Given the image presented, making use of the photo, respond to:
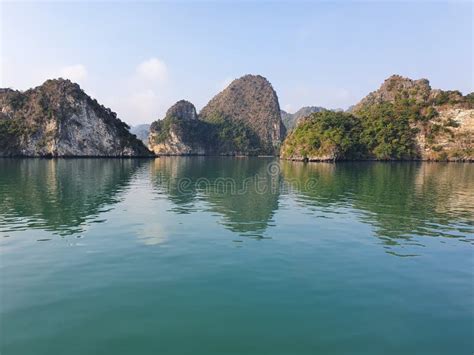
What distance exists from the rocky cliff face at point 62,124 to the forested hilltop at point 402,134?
301 ft

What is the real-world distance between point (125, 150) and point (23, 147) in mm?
45378

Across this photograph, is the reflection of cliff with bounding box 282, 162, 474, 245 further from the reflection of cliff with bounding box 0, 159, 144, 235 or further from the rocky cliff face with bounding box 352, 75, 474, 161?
the rocky cliff face with bounding box 352, 75, 474, 161

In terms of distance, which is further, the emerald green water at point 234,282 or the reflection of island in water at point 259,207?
the reflection of island in water at point 259,207

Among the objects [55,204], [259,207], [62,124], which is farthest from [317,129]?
[55,204]

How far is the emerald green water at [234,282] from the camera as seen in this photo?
409 inches

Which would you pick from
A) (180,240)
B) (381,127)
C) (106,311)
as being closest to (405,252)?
(180,240)

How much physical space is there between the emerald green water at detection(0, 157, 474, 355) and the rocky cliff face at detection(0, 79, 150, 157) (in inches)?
6155

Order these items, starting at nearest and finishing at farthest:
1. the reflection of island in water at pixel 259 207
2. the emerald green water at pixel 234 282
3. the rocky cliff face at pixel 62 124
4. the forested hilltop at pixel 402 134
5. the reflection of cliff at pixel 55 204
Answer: the emerald green water at pixel 234 282 → the reflection of island in water at pixel 259 207 → the reflection of cliff at pixel 55 204 → the forested hilltop at pixel 402 134 → the rocky cliff face at pixel 62 124

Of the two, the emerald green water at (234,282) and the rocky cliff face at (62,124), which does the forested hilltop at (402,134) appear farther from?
the emerald green water at (234,282)

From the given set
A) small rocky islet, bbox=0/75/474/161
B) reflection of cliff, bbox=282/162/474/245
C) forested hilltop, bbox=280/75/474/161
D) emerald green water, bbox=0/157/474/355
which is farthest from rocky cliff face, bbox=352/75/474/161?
emerald green water, bbox=0/157/474/355

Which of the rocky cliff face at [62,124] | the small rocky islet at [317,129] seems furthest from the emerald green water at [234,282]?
the rocky cliff face at [62,124]

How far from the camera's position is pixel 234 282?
48.6ft

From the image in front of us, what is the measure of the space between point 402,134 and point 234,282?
517 feet

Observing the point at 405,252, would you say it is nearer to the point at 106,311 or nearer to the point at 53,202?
the point at 106,311
